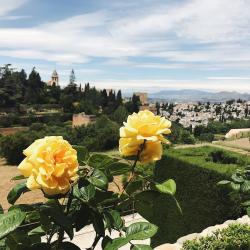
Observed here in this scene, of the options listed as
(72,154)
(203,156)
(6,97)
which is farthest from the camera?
(6,97)

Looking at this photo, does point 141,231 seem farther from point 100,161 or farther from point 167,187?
point 100,161

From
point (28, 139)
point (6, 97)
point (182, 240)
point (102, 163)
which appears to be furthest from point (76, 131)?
point (102, 163)

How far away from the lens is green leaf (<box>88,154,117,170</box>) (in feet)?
5.00

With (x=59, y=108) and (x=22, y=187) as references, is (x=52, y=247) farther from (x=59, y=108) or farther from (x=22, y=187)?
(x=59, y=108)

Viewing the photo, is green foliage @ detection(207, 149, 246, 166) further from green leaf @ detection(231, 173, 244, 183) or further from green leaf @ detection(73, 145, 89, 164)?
green leaf @ detection(73, 145, 89, 164)

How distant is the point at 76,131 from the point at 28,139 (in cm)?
649

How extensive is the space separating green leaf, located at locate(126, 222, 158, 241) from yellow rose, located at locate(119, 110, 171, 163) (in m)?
0.23

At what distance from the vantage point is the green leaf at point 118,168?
1.55 meters

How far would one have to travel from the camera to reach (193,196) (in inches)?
334

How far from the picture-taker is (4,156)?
30.0 metres

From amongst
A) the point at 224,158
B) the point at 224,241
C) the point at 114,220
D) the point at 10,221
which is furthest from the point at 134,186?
the point at 224,158

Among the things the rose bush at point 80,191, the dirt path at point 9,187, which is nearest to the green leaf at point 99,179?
the rose bush at point 80,191

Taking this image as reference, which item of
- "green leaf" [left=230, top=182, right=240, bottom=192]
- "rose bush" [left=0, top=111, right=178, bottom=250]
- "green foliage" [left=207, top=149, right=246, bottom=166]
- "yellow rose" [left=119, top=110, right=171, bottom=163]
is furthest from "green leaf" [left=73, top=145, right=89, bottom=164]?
"green foliage" [left=207, top=149, right=246, bottom=166]

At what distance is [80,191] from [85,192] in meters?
0.02
